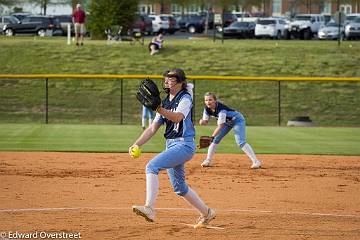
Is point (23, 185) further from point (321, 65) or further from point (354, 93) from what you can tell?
point (321, 65)

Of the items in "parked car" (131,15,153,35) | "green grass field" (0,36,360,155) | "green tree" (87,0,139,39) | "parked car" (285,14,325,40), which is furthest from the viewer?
"parked car" (285,14,325,40)

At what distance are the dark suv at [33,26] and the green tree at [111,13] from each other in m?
10.3

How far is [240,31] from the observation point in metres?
65.6

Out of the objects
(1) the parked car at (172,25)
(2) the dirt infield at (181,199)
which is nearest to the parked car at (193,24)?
(1) the parked car at (172,25)

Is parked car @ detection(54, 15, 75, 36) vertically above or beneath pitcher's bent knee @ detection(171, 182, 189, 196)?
above

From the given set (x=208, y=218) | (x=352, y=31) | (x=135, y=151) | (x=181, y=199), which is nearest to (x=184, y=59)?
(x=352, y=31)

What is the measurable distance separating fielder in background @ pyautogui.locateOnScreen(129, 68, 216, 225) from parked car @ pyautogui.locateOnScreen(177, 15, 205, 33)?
6660 cm

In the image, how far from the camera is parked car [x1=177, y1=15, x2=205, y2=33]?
78.5m

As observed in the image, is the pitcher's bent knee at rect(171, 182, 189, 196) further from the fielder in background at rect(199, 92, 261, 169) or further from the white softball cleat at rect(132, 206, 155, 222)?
the fielder in background at rect(199, 92, 261, 169)

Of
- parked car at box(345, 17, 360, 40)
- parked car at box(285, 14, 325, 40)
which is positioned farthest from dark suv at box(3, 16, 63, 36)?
parked car at box(345, 17, 360, 40)

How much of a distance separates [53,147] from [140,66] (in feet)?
68.6

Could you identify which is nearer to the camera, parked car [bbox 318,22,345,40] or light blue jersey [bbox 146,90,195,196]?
light blue jersey [bbox 146,90,195,196]

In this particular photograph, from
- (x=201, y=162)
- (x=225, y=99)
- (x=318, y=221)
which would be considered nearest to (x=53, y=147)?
(x=201, y=162)

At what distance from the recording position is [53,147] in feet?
79.2
